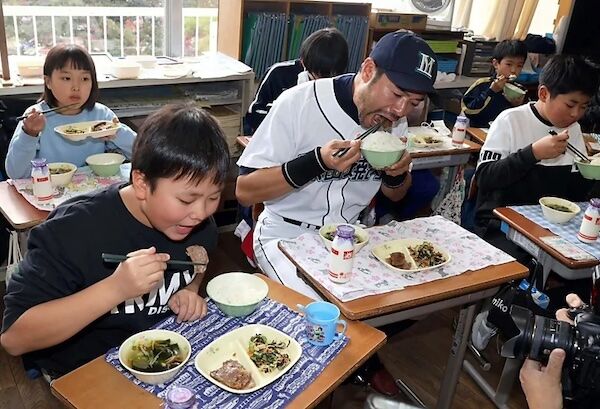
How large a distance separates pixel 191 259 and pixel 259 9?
2.71 meters

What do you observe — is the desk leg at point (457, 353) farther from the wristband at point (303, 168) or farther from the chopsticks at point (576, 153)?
the chopsticks at point (576, 153)

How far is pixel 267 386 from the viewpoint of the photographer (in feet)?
4.00

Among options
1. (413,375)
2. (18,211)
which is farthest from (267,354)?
(413,375)

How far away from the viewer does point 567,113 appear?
98.9 inches

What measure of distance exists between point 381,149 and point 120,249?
0.90 meters

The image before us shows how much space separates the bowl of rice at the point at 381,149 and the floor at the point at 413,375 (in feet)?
3.24

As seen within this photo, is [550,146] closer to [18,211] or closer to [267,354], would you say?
[267,354]

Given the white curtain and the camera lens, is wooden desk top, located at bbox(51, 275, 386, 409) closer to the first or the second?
the camera lens

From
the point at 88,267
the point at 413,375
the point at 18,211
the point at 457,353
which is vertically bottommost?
the point at 413,375

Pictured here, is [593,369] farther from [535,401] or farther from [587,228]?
[587,228]

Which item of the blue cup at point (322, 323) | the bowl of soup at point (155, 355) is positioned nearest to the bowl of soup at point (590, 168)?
the blue cup at point (322, 323)

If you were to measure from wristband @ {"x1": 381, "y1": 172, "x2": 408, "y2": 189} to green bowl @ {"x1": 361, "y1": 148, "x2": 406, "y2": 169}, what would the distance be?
202mm

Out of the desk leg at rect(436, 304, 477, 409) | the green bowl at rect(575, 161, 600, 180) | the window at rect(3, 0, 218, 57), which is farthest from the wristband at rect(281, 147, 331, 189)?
the window at rect(3, 0, 218, 57)

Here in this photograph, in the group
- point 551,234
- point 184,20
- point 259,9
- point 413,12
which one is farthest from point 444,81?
point 551,234
